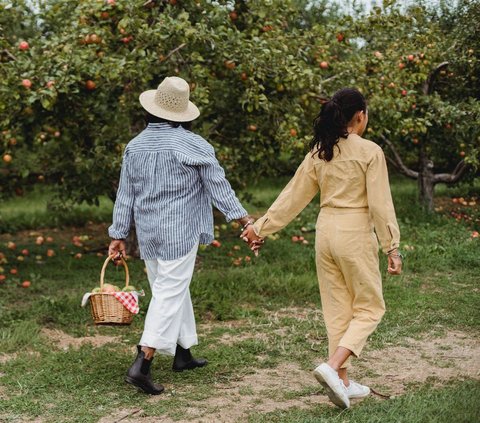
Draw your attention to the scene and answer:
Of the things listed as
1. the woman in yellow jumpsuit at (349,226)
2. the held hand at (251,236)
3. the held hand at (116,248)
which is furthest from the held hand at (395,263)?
the held hand at (116,248)

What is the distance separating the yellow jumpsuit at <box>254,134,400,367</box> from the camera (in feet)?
12.9

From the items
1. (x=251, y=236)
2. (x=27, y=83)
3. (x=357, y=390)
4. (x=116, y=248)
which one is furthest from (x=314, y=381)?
(x=27, y=83)

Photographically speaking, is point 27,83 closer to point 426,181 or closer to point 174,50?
point 174,50

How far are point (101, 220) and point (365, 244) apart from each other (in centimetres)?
750

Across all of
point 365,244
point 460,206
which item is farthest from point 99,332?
point 460,206

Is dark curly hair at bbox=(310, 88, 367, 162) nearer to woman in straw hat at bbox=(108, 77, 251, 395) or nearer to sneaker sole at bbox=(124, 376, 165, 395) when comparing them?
woman in straw hat at bbox=(108, 77, 251, 395)

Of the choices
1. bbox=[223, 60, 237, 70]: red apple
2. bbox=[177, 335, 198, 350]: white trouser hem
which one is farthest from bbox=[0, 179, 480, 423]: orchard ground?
bbox=[223, 60, 237, 70]: red apple

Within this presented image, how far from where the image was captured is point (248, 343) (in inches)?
208

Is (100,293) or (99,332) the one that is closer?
(100,293)

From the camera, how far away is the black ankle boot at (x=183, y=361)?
15.7 feet

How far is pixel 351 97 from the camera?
3.98 m

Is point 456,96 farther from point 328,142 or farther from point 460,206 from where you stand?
point 328,142

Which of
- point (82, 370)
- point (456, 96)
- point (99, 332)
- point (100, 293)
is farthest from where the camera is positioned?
point (456, 96)

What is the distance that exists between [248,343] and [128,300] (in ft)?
3.73
